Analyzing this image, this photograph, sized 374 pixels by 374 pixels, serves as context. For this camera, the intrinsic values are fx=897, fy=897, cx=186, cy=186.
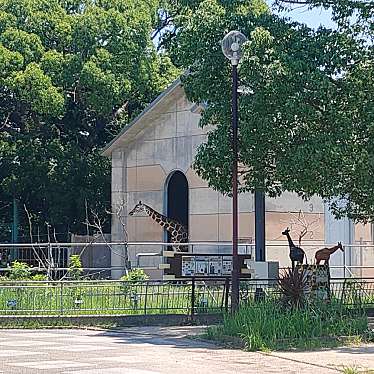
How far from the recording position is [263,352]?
15734 mm

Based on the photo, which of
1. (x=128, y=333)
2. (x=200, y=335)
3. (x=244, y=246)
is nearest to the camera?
(x=200, y=335)

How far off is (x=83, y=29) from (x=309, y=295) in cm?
2389

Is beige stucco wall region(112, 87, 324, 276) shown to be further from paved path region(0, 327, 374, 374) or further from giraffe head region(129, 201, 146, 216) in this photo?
paved path region(0, 327, 374, 374)

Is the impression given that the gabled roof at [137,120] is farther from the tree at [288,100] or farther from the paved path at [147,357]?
the paved path at [147,357]

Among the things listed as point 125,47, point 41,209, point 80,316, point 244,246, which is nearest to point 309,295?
point 80,316

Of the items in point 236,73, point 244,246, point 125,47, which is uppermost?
point 125,47

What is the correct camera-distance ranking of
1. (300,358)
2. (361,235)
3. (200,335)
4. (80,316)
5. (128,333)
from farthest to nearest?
1. (361,235)
2. (80,316)
3. (128,333)
4. (200,335)
5. (300,358)

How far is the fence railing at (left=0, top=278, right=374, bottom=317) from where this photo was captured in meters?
21.0

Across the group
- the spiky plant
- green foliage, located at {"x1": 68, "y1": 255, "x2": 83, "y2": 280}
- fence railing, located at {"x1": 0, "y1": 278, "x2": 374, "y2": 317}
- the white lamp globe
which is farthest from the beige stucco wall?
the white lamp globe

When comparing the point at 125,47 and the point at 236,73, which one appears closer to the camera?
the point at 236,73

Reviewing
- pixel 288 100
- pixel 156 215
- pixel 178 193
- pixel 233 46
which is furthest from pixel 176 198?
pixel 233 46

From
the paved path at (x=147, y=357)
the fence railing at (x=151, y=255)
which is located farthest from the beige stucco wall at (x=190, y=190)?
the paved path at (x=147, y=357)

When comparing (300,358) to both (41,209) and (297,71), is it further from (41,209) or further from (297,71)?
(41,209)

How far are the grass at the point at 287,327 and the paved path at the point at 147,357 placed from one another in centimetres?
55
